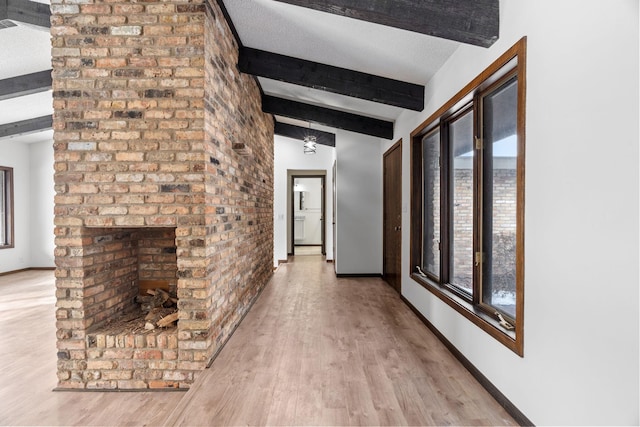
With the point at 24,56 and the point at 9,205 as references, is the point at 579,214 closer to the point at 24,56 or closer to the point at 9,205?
the point at 24,56

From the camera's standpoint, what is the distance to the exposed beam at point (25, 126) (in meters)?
5.60

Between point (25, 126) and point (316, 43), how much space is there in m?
5.76

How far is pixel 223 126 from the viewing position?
272 cm

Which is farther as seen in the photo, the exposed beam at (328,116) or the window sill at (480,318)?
the exposed beam at (328,116)

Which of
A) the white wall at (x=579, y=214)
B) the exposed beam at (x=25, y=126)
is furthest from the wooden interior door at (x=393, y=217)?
the exposed beam at (x=25, y=126)

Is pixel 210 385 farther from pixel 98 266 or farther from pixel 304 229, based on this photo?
pixel 304 229

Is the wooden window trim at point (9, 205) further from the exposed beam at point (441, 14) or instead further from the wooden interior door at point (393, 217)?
the exposed beam at point (441, 14)

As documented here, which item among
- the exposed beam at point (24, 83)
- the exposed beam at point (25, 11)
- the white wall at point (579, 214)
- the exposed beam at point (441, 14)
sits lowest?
the white wall at point (579, 214)

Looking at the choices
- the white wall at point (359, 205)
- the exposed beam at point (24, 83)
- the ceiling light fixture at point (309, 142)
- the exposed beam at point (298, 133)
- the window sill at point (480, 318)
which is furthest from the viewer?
the exposed beam at point (298, 133)

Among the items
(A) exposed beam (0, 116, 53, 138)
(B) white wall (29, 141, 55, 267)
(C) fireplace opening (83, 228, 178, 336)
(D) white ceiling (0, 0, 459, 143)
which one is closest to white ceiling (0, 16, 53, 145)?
(D) white ceiling (0, 0, 459, 143)

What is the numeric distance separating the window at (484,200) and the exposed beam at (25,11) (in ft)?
11.6

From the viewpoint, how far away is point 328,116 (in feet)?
15.6

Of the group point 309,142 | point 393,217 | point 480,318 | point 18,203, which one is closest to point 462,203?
point 480,318

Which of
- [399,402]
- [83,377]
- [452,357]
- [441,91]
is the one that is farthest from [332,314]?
[441,91]
